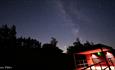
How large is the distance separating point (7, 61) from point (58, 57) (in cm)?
821

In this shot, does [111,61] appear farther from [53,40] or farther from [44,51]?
[53,40]

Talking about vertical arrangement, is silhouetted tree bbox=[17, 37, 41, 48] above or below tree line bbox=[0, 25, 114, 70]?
above

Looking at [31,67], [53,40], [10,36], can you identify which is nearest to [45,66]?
[31,67]

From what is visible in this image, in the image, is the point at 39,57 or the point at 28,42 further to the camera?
the point at 28,42

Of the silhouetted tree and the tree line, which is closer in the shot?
the tree line

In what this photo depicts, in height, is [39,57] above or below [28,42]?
below

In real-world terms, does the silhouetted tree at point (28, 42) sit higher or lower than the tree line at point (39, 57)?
higher

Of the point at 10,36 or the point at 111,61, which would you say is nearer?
the point at 111,61

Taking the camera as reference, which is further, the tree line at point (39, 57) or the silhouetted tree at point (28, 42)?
the silhouetted tree at point (28, 42)

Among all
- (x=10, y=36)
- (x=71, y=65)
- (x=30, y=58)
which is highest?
(x=10, y=36)

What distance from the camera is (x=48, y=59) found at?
1783 cm

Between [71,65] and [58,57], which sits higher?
[58,57]

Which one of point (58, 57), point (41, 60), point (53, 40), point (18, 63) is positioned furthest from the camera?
point (53, 40)

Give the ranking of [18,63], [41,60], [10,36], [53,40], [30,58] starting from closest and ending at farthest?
1. [18,63]
2. [30,58]
3. [41,60]
4. [10,36]
5. [53,40]
